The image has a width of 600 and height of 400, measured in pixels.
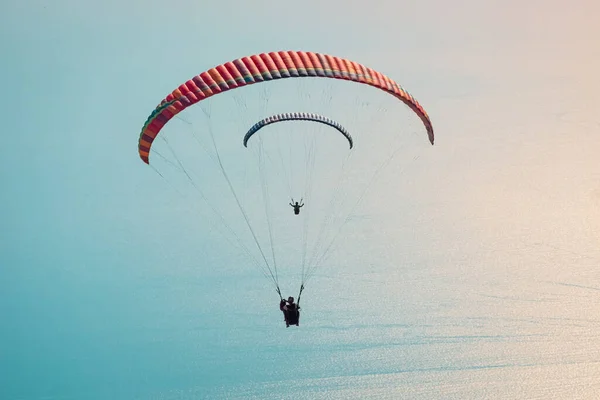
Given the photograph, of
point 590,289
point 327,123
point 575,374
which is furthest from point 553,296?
point 327,123

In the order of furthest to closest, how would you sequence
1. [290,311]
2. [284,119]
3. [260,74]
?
[284,119]
[290,311]
[260,74]

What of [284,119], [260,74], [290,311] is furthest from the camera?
[284,119]

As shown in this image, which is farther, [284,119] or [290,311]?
[284,119]

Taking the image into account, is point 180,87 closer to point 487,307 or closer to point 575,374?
point 575,374

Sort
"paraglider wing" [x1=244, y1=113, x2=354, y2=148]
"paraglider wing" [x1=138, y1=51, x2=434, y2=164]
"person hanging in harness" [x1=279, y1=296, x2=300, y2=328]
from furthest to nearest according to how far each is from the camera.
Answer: "paraglider wing" [x1=244, y1=113, x2=354, y2=148] → "person hanging in harness" [x1=279, y1=296, x2=300, y2=328] → "paraglider wing" [x1=138, y1=51, x2=434, y2=164]

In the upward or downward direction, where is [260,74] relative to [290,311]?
upward

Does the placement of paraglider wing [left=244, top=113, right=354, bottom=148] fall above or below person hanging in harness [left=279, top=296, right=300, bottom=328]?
above

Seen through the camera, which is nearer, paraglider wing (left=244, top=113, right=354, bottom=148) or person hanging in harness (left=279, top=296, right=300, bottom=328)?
person hanging in harness (left=279, top=296, right=300, bottom=328)

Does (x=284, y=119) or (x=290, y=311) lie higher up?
(x=284, y=119)
